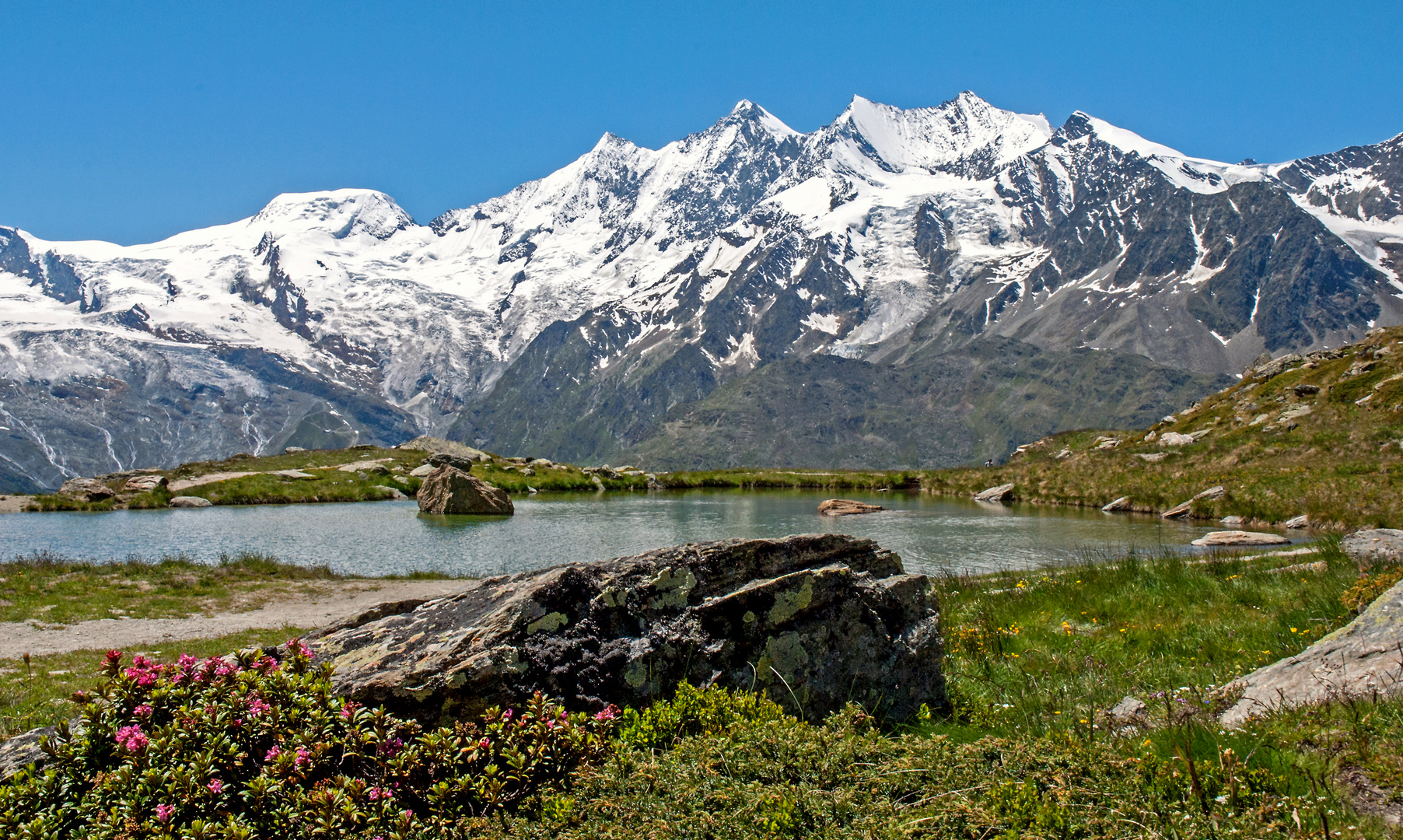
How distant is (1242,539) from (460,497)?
44.1m

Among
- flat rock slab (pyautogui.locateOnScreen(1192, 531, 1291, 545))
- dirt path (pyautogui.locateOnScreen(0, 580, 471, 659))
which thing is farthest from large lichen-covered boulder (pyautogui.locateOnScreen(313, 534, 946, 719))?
flat rock slab (pyautogui.locateOnScreen(1192, 531, 1291, 545))

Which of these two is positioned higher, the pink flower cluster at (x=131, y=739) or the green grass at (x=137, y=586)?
the pink flower cluster at (x=131, y=739)

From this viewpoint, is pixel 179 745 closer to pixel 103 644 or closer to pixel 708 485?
pixel 103 644

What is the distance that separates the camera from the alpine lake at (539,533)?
30281 mm

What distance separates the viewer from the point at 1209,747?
18.3ft

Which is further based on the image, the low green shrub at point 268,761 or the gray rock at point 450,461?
the gray rock at point 450,461

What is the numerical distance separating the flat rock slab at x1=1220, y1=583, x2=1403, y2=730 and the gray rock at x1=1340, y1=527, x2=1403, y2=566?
5914 millimetres

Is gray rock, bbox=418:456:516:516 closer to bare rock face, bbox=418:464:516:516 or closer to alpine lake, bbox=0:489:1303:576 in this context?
bare rock face, bbox=418:464:516:516

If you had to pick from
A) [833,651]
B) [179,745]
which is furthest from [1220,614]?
[179,745]

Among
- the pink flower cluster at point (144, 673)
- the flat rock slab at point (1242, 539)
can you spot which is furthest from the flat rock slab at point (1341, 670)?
the flat rock slab at point (1242, 539)

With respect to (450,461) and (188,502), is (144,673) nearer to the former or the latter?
(188,502)

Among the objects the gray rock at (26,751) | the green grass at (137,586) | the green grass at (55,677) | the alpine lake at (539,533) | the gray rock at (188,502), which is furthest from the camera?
the gray rock at (188,502)

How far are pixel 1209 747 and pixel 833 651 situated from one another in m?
3.07

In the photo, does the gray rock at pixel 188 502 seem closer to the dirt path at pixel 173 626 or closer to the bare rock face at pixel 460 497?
the bare rock face at pixel 460 497
